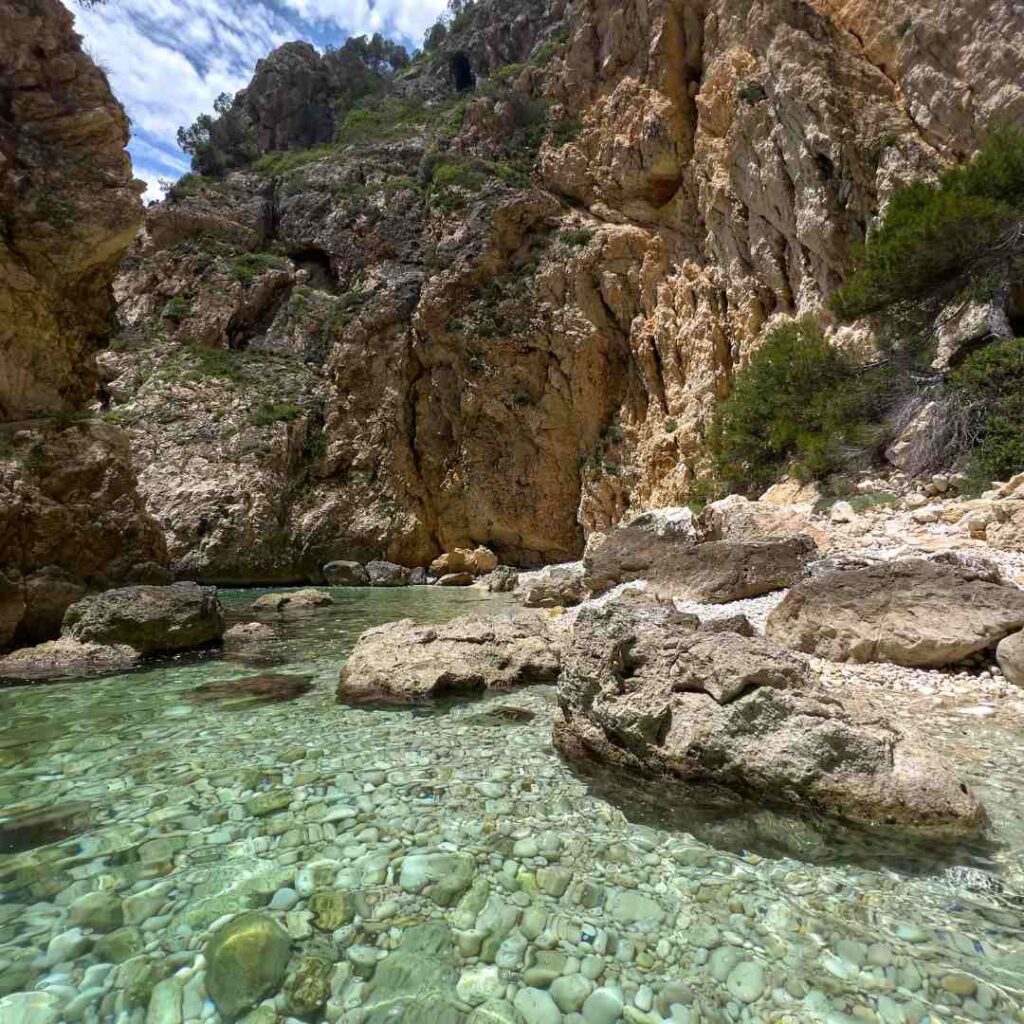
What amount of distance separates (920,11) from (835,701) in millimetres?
22919

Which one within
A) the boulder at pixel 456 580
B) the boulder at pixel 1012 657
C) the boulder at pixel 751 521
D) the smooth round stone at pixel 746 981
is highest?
the boulder at pixel 751 521

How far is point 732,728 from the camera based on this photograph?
3.48 metres

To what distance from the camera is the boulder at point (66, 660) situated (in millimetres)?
7215

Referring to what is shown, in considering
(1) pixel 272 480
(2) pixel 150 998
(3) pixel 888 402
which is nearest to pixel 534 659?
(2) pixel 150 998

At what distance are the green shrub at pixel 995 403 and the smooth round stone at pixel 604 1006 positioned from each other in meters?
10.9

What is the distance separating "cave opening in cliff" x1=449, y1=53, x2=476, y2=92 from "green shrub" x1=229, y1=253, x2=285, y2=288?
28.4 meters

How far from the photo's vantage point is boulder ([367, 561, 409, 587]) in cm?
2547

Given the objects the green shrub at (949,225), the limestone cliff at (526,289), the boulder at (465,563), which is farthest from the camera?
the boulder at (465,563)

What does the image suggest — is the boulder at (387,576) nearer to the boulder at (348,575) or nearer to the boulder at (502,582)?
the boulder at (348,575)

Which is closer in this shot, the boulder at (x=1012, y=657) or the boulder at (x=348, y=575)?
the boulder at (x=1012, y=657)

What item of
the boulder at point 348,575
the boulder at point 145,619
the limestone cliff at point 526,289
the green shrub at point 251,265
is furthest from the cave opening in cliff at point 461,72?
the boulder at point 145,619

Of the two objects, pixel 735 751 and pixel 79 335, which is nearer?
pixel 735 751

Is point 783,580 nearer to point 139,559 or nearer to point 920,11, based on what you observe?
point 139,559

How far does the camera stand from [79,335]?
1137 centimetres
